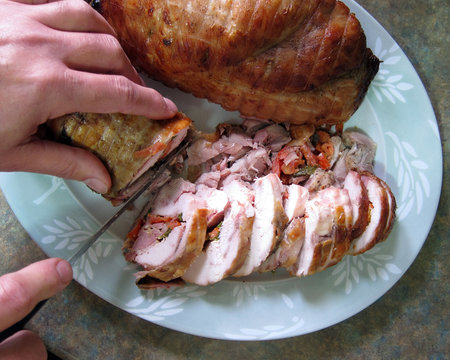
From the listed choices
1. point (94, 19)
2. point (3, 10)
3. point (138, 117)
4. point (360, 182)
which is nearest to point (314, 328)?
point (360, 182)

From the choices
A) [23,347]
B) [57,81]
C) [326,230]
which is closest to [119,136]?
[57,81]

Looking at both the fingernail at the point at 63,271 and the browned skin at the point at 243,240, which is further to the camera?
the browned skin at the point at 243,240

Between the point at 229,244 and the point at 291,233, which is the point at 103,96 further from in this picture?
the point at 291,233

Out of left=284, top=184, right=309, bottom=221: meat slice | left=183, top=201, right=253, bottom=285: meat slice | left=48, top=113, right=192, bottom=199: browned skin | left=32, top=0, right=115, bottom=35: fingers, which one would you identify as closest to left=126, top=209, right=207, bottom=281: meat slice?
left=183, top=201, right=253, bottom=285: meat slice

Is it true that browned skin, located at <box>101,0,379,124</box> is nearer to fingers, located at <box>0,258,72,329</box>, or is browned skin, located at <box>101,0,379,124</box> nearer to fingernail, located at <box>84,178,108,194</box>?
fingernail, located at <box>84,178,108,194</box>

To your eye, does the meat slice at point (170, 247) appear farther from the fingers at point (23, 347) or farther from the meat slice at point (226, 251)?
the fingers at point (23, 347)

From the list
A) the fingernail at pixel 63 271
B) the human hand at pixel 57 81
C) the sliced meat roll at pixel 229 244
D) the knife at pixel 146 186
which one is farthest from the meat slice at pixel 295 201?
the fingernail at pixel 63 271
